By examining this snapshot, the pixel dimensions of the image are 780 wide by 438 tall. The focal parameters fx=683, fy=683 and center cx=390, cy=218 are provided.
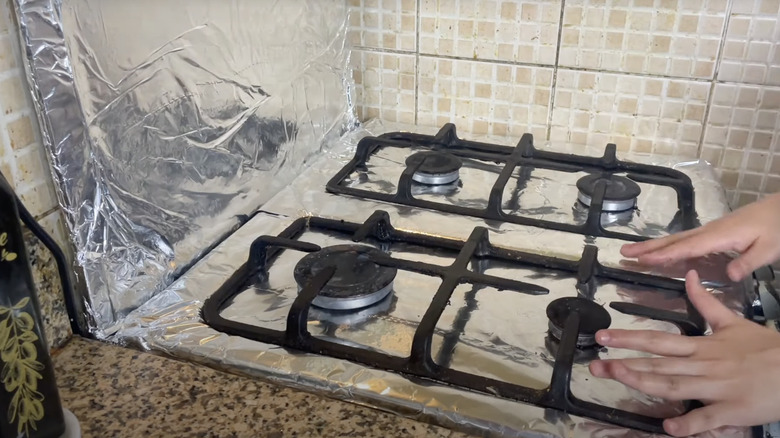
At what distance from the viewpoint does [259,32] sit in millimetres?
903

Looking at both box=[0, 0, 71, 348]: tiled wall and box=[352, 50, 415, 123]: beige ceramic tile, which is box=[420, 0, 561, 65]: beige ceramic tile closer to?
box=[352, 50, 415, 123]: beige ceramic tile

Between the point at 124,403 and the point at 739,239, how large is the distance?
66 cm

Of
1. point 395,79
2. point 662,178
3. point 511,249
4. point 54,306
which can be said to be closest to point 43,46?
point 54,306

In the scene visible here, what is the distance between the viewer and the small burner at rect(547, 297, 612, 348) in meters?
0.64

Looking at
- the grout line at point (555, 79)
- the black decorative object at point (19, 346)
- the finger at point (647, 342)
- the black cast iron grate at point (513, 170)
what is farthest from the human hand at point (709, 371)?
the grout line at point (555, 79)

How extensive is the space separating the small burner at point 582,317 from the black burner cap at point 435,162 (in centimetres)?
34

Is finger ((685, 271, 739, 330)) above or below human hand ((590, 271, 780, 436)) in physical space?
above

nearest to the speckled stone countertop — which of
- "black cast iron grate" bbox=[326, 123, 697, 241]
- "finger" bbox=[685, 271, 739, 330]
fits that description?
"finger" bbox=[685, 271, 739, 330]

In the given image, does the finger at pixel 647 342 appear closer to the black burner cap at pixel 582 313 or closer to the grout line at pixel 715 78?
the black burner cap at pixel 582 313

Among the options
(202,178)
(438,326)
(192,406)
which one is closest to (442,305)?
(438,326)

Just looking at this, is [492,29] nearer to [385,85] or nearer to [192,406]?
[385,85]

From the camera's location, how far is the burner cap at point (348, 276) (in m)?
0.69

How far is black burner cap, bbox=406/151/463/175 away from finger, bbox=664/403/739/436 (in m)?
0.51

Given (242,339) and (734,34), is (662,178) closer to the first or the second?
(734,34)
